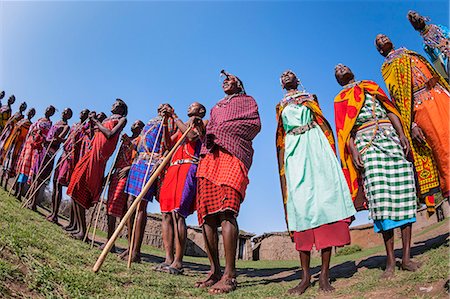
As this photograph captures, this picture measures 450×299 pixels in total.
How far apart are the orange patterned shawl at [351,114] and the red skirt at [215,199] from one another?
1.30m

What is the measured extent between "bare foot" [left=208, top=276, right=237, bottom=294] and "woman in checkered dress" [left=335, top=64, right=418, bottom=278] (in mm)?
1484

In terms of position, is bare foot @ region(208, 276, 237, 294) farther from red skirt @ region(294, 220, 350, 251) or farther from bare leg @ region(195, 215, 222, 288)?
red skirt @ region(294, 220, 350, 251)

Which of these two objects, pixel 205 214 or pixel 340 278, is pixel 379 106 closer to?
pixel 340 278

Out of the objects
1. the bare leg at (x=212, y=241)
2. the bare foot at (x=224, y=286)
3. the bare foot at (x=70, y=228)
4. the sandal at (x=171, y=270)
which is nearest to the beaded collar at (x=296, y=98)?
the bare leg at (x=212, y=241)

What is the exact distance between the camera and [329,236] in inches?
152

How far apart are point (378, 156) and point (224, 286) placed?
2.12 meters

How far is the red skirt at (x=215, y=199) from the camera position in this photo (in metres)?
4.22

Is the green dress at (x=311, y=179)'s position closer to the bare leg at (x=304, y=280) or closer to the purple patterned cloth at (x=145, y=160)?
the bare leg at (x=304, y=280)

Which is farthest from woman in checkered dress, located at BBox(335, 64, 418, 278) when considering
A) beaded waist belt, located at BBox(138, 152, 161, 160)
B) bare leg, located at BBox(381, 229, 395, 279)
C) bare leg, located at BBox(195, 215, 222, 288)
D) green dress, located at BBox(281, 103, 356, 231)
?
beaded waist belt, located at BBox(138, 152, 161, 160)

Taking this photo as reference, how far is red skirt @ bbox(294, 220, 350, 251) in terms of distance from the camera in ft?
12.5

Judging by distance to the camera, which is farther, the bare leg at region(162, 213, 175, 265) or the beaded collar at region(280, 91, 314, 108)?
the bare leg at region(162, 213, 175, 265)

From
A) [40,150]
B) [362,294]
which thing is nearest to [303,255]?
[362,294]

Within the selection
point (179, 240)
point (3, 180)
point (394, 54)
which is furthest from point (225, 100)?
point (3, 180)

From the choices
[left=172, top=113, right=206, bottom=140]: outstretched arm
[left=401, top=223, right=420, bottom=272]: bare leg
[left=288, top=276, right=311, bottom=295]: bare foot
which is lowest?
[left=288, top=276, right=311, bottom=295]: bare foot
